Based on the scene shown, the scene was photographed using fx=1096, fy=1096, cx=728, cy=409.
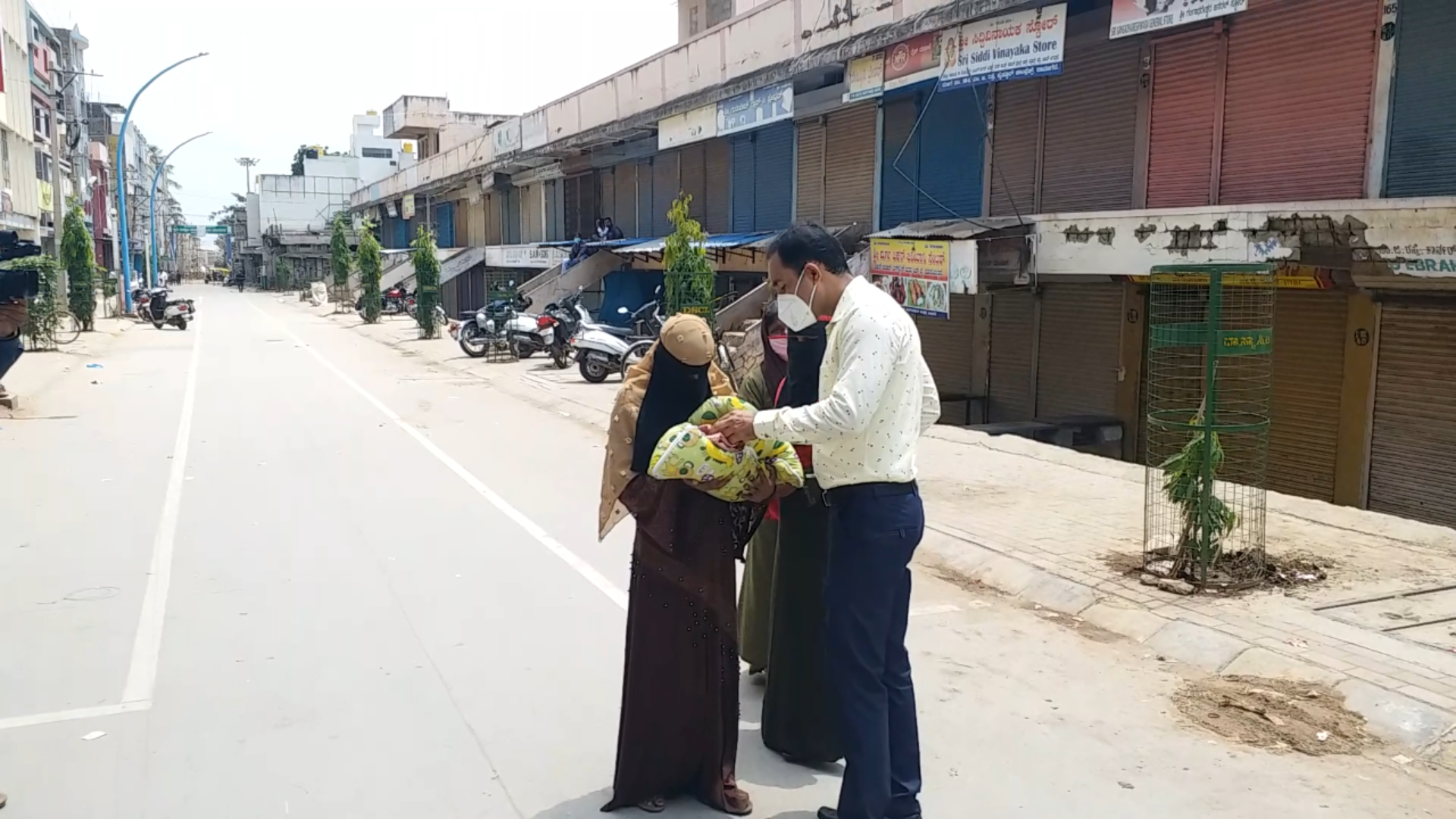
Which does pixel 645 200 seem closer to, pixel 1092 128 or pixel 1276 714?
pixel 1092 128

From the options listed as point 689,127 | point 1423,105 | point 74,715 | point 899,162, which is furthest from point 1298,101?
point 689,127

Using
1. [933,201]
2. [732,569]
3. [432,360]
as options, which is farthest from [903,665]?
[432,360]

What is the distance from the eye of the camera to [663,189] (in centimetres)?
2653

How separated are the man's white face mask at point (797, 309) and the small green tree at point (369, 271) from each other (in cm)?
3448

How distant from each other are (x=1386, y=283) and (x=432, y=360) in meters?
18.8

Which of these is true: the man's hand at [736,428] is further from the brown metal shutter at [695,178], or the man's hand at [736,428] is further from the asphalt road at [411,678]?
the brown metal shutter at [695,178]

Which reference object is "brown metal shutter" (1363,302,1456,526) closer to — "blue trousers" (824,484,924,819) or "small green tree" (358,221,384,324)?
"blue trousers" (824,484,924,819)

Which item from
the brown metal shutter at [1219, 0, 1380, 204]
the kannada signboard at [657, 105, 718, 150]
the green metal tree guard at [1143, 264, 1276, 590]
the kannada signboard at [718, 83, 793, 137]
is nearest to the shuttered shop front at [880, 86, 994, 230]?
the kannada signboard at [718, 83, 793, 137]

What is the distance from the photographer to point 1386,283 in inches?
375

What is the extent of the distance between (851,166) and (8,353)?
14.6 meters

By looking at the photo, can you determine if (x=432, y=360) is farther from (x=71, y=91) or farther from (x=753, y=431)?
(x=71, y=91)

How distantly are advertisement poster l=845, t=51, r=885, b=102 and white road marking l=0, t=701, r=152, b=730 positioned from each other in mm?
13193

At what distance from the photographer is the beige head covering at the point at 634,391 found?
359 centimetres

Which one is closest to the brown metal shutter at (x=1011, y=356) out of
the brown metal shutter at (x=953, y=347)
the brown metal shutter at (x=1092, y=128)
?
the brown metal shutter at (x=953, y=347)
